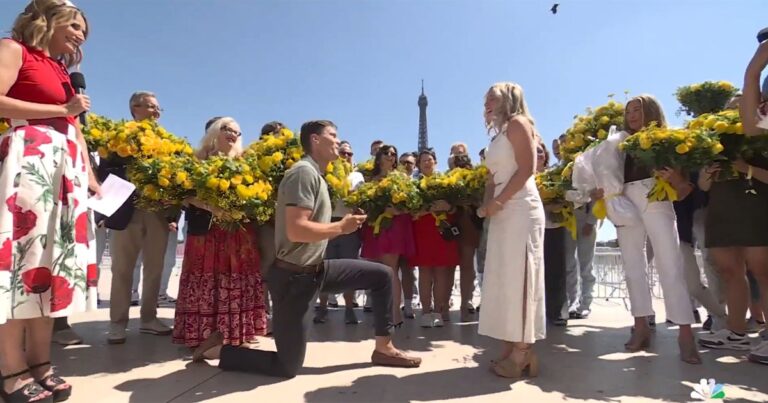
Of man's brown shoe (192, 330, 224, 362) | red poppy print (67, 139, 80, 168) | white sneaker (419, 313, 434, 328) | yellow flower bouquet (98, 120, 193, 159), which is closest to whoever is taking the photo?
red poppy print (67, 139, 80, 168)

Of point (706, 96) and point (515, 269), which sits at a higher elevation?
point (706, 96)

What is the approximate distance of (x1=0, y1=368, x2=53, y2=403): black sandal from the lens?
8.63 feet

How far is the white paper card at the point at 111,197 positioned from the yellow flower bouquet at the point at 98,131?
0.75 meters

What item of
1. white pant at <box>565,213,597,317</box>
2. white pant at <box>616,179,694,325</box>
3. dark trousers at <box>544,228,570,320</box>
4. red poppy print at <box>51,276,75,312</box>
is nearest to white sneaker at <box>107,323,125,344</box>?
red poppy print at <box>51,276,75,312</box>

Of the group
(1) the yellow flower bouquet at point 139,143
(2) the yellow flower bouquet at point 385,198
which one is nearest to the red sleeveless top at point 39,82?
(1) the yellow flower bouquet at point 139,143

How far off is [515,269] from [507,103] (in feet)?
3.98

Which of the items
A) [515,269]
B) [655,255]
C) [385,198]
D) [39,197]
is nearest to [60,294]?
[39,197]

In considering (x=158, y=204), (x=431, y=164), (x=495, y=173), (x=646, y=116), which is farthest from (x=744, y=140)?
(x=158, y=204)

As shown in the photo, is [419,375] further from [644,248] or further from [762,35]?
[762,35]

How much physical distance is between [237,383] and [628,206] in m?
3.43

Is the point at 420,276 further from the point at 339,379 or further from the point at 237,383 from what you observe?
the point at 237,383

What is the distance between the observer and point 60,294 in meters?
2.68

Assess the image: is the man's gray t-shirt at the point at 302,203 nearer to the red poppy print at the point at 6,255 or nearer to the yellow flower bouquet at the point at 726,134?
the red poppy print at the point at 6,255

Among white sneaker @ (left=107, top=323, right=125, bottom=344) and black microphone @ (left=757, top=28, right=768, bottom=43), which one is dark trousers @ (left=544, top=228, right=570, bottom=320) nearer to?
black microphone @ (left=757, top=28, right=768, bottom=43)
